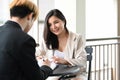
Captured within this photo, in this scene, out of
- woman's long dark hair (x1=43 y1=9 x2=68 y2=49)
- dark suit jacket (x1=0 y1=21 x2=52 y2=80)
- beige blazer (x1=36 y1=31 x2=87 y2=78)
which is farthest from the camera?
woman's long dark hair (x1=43 y1=9 x2=68 y2=49)

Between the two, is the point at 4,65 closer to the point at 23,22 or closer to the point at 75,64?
the point at 23,22

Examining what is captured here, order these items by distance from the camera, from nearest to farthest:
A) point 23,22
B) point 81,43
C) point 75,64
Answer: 1. point 23,22
2. point 75,64
3. point 81,43

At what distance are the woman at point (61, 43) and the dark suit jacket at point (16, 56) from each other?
3.04ft

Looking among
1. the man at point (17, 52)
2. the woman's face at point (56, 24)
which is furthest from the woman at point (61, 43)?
the man at point (17, 52)

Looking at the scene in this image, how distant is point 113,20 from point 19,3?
15.7 ft

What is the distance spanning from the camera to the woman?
251 cm

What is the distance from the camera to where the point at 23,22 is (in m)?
1.59

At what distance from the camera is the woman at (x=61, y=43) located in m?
2.51

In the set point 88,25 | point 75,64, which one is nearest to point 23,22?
point 75,64

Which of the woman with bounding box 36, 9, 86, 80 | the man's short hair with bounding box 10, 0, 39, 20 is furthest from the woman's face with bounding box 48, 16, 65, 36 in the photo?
the man's short hair with bounding box 10, 0, 39, 20

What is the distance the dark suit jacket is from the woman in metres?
0.93

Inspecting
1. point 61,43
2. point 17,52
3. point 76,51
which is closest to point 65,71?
point 76,51

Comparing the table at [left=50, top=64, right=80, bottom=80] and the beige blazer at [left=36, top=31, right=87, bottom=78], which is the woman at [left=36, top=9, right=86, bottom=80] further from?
the table at [left=50, top=64, right=80, bottom=80]

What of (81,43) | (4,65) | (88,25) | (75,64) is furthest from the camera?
(88,25)
